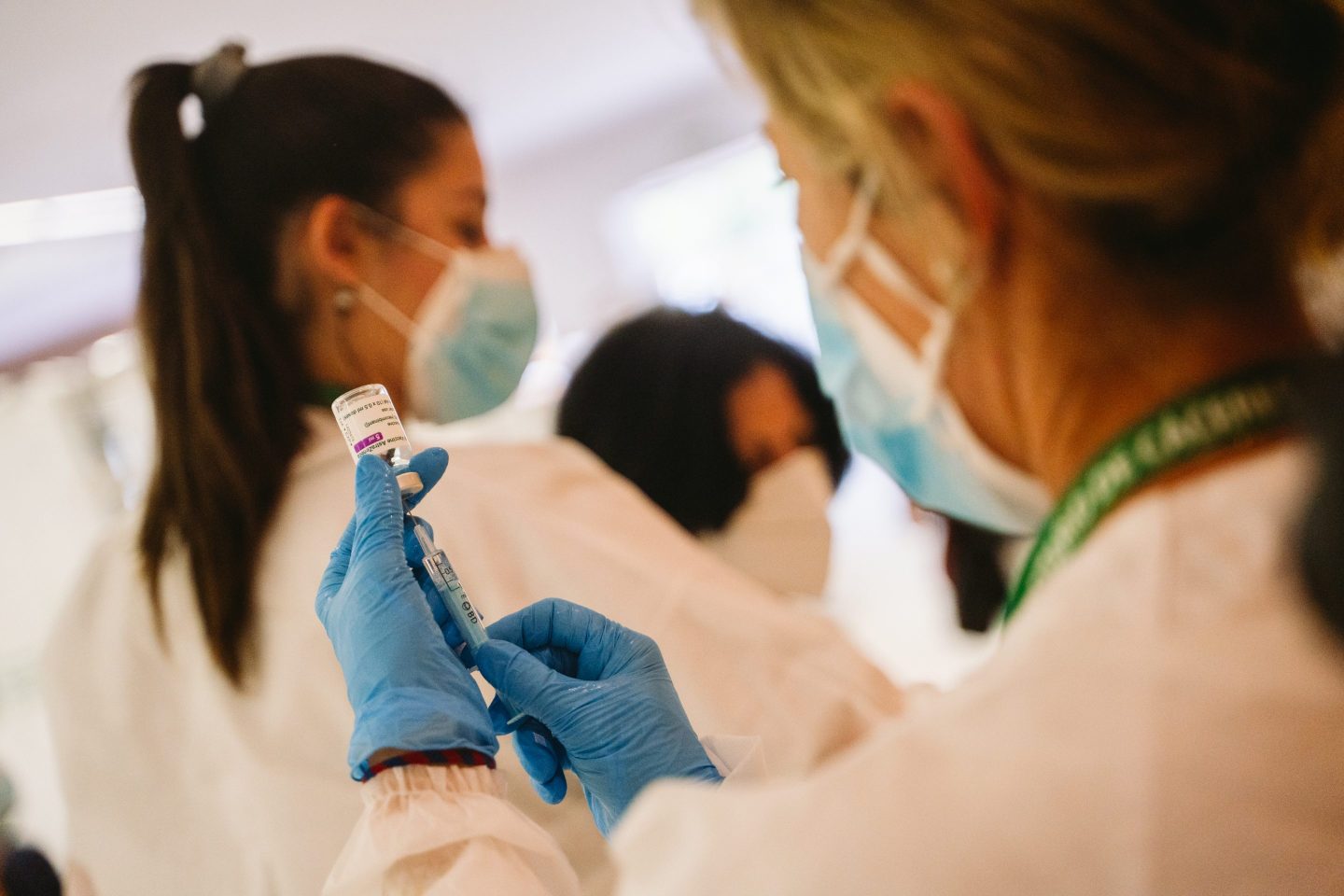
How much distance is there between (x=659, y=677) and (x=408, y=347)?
53 cm

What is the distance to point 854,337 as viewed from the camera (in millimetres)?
631

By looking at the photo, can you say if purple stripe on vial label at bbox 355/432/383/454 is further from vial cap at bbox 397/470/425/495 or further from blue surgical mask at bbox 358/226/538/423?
blue surgical mask at bbox 358/226/538/423

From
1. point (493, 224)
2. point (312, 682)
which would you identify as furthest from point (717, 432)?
point (493, 224)

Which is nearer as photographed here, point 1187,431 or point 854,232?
point 1187,431

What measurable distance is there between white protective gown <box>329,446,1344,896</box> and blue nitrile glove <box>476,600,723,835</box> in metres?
0.24

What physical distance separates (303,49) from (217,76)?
194cm

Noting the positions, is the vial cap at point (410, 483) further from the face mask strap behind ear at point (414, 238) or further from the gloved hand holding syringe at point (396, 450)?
the face mask strap behind ear at point (414, 238)

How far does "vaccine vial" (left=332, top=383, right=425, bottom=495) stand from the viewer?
2.55ft

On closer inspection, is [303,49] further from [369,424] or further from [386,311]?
[369,424]

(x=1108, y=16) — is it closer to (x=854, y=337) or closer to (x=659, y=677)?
(x=854, y=337)

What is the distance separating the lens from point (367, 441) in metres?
0.78

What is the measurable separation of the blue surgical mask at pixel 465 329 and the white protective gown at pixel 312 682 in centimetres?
12

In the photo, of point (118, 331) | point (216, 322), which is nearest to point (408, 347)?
point (216, 322)

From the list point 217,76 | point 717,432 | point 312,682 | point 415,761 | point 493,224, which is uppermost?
point 217,76
